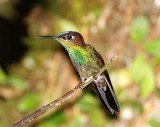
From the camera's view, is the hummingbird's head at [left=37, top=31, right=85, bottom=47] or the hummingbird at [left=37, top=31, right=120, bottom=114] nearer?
the hummingbird's head at [left=37, top=31, right=85, bottom=47]

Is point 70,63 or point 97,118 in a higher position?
point 70,63

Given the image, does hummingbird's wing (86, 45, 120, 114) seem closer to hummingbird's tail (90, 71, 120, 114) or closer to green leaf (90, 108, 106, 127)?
hummingbird's tail (90, 71, 120, 114)

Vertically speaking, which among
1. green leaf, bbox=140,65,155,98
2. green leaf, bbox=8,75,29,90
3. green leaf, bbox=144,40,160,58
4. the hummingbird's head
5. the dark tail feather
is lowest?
the dark tail feather

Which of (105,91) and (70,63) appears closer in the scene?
(105,91)

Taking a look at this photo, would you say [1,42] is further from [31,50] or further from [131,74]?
[131,74]

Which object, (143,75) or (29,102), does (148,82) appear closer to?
(143,75)

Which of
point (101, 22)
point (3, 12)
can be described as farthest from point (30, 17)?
point (101, 22)

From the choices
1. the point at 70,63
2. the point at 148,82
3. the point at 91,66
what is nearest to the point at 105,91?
the point at 91,66

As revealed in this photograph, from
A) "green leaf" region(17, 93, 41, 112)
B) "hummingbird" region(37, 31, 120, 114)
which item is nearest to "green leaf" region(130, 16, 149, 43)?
"green leaf" region(17, 93, 41, 112)

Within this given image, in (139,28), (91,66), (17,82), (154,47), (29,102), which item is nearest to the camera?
(91,66)
